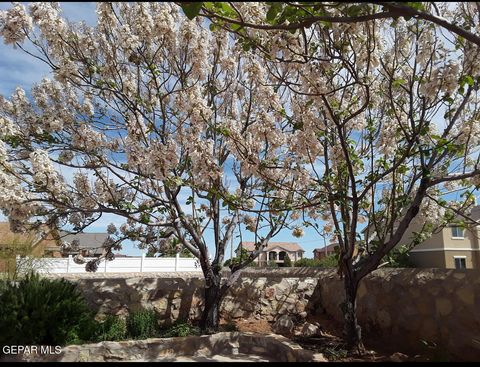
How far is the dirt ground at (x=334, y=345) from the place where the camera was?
4.86 metres

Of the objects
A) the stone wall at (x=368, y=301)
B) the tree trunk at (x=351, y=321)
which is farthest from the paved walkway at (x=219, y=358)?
the stone wall at (x=368, y=301)

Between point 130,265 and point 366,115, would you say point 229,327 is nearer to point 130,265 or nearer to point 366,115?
point 366,115

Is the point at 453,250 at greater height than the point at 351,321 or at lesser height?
greater

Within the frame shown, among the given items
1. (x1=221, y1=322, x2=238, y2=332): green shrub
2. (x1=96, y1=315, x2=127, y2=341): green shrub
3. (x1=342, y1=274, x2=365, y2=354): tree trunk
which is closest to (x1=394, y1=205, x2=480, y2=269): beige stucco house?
(x1=221, y1=322, x2=238, y2=332): green shrub

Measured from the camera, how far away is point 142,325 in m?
6.64

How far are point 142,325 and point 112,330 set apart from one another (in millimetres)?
489

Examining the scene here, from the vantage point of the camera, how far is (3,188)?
545cm

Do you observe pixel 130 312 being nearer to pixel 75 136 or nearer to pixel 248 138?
pixel 75 136

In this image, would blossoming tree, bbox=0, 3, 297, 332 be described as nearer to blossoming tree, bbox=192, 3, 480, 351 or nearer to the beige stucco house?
blossoming tree, bbox=192, 3, 480, 351

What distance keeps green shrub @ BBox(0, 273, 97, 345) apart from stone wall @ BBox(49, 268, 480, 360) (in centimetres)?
123

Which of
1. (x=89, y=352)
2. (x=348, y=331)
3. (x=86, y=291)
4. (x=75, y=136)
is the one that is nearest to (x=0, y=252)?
(x=86, y=291)

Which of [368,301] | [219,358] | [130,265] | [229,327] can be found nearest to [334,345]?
[368,301]

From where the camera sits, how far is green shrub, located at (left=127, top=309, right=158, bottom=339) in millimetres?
6602

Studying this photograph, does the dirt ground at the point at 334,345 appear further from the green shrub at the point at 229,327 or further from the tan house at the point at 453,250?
the tan house at the point at 453,250
